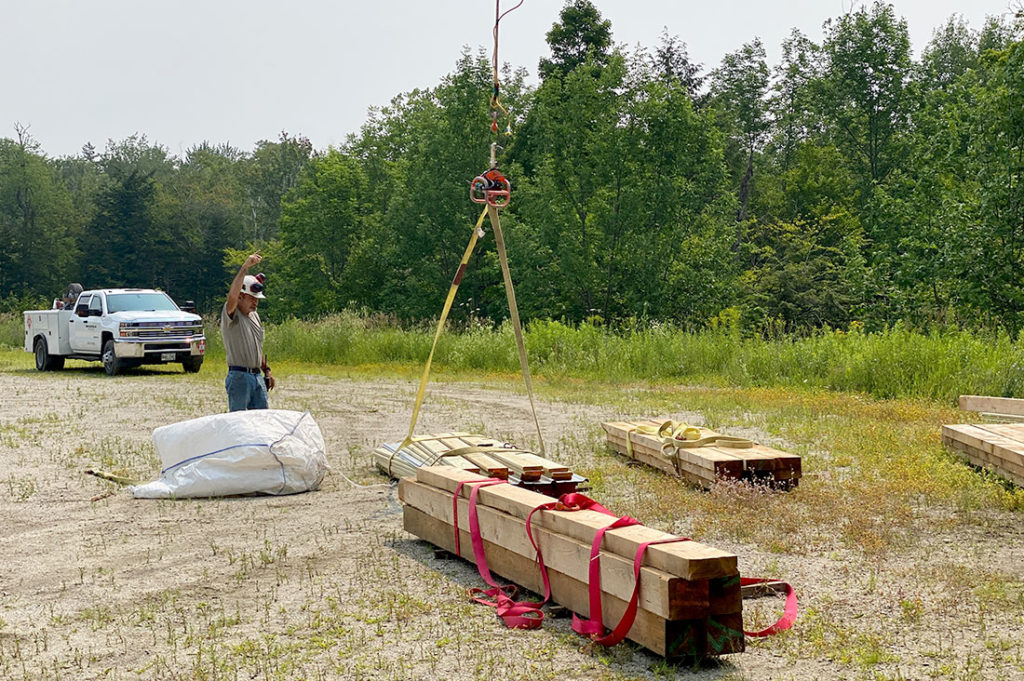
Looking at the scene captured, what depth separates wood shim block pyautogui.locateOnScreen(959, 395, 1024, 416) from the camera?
11316 mm

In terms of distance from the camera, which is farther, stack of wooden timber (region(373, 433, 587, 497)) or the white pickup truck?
the white pickup truck

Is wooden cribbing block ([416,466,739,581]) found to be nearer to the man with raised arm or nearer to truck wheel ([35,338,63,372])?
the man with raised arm

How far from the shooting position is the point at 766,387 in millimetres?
18578

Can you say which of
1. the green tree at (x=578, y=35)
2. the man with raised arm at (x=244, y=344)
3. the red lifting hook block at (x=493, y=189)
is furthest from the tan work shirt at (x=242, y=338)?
the green tree at (x=578, y=35)

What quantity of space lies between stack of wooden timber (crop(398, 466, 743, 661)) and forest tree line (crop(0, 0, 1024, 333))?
15534 millimetres

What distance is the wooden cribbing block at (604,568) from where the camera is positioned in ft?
14.7

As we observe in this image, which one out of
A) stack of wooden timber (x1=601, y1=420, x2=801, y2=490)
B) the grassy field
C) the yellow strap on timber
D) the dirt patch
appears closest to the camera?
the dirt patch

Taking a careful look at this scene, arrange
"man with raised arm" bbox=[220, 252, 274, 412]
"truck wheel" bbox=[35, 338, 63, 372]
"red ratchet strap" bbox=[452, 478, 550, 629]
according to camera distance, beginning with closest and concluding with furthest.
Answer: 1. "red ratchet strap" bbox=[452, 478, 550, 629]
2. "man with raised arm" bbox=[220, 252, 274, 412]
3. "truck wheel" bbox=[35, 338, 63, 372]

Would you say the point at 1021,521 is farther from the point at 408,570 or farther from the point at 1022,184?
the point at 1022,184

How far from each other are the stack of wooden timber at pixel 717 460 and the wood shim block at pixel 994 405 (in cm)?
385

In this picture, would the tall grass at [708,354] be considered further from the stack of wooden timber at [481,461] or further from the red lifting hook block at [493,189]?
the red lifting hook block at [493,189]

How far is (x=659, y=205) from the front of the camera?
37.4 metres

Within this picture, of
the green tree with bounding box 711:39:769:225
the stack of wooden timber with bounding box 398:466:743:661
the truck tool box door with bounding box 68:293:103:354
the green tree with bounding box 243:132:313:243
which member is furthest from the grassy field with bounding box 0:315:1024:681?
the green tree with bounding box 243:132:313:243

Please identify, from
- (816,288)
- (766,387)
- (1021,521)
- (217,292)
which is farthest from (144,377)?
(217,292)
